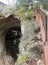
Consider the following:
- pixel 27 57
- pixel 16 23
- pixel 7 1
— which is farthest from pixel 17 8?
pixel 27 57

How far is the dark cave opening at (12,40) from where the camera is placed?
13031 millimetres

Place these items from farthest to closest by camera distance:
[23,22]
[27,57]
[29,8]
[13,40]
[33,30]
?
[13,40] < [29,8] < [23,22] < [33,30] < [27,57]

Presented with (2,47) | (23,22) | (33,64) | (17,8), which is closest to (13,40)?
(2,47)

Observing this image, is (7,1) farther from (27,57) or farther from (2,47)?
(27,57)

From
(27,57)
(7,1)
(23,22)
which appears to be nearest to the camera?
(27,57)

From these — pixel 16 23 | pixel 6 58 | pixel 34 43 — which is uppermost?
pixel 34 43

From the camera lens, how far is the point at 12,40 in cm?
1433

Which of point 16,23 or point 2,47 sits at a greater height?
point 16,23

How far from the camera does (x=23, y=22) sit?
9234mm

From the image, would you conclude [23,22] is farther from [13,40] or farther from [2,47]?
[13,40]

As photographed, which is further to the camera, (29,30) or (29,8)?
(29,8)

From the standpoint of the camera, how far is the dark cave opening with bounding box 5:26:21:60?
1303 centimetres

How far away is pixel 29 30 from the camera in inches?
320

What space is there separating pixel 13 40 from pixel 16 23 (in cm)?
290
